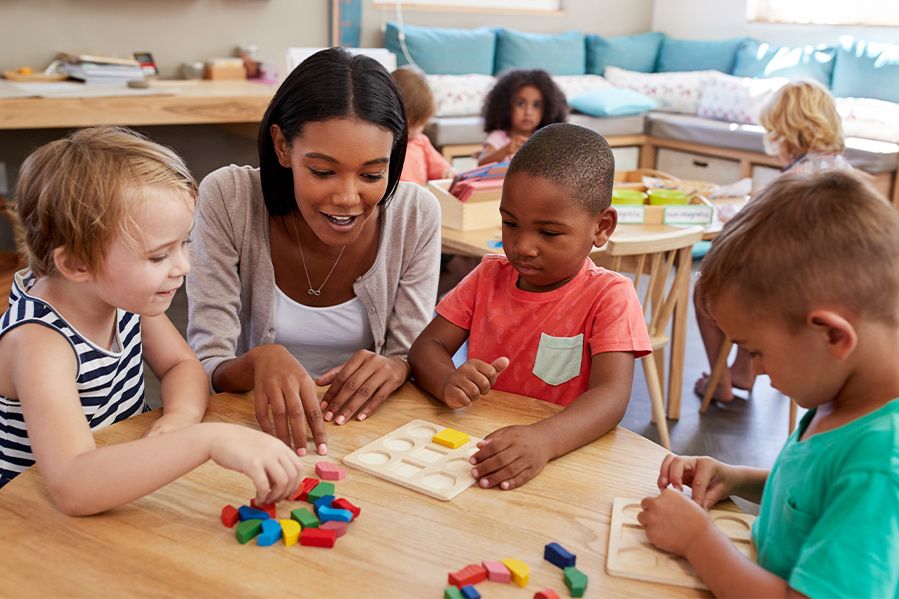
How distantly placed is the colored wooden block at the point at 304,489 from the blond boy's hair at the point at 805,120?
304 centimetres

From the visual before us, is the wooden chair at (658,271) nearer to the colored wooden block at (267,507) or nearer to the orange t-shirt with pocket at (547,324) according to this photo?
the orange t-shirt with pocket at (547,324)

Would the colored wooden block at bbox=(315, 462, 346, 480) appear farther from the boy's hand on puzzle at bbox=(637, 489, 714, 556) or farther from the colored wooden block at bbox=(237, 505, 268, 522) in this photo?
the boy's hand on puzzle at bbox=(637, 489, 714, 556)

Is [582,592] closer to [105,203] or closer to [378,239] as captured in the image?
[105,203]

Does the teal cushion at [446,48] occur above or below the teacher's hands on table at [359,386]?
above

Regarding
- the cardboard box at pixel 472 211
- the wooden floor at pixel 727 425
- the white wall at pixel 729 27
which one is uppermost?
the white wall at pixel 729 27

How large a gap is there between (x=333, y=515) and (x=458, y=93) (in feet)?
17.6

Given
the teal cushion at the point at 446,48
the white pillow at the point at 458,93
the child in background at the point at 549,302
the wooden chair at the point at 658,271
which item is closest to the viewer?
the child in background at the point at 549,302

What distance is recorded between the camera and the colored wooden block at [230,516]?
3.30ft

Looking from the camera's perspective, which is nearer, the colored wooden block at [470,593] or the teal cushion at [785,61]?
the colored wooden block at [470,593]

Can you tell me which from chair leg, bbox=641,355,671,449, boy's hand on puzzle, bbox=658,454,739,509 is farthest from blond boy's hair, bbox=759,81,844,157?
boy's hand on puzzle, bbox=658,454,739,509

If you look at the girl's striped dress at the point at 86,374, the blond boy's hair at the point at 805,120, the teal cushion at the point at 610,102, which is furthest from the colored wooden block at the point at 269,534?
the teal cushion at the point at 610,102

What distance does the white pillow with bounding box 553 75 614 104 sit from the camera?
6.71 m

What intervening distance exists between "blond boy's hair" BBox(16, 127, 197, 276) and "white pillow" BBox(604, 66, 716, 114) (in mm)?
6334

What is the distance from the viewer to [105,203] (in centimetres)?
116
